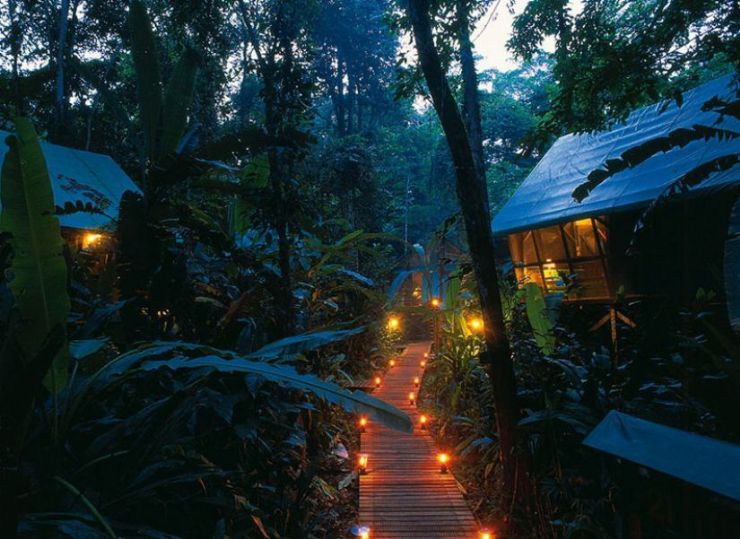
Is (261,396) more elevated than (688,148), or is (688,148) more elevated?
(688,148)

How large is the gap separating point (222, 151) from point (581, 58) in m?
5.49

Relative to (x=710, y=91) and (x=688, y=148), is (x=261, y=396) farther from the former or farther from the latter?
(x=710, y=91)

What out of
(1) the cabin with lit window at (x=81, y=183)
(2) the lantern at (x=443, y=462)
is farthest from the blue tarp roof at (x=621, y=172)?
(1) the cabin with lit window at (x=81, y=183)

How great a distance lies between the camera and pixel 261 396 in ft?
9.61

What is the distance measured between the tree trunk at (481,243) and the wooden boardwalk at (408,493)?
0.68m

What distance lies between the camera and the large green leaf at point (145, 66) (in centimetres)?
331

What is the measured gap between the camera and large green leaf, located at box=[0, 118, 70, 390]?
190cm

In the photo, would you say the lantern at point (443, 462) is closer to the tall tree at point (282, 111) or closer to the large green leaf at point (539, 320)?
the large green leaf at point (539, 320)

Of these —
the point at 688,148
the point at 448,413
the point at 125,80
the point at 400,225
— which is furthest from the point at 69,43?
the point at 400,225

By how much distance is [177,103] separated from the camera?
11.2 feet

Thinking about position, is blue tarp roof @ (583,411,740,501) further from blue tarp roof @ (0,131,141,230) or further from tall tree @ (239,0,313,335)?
blue tarp roof @ (0,131,141,230)

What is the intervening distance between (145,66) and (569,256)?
29.8 ft

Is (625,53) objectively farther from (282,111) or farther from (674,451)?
(674,451)

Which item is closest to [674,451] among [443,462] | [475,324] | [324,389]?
[324,389]
